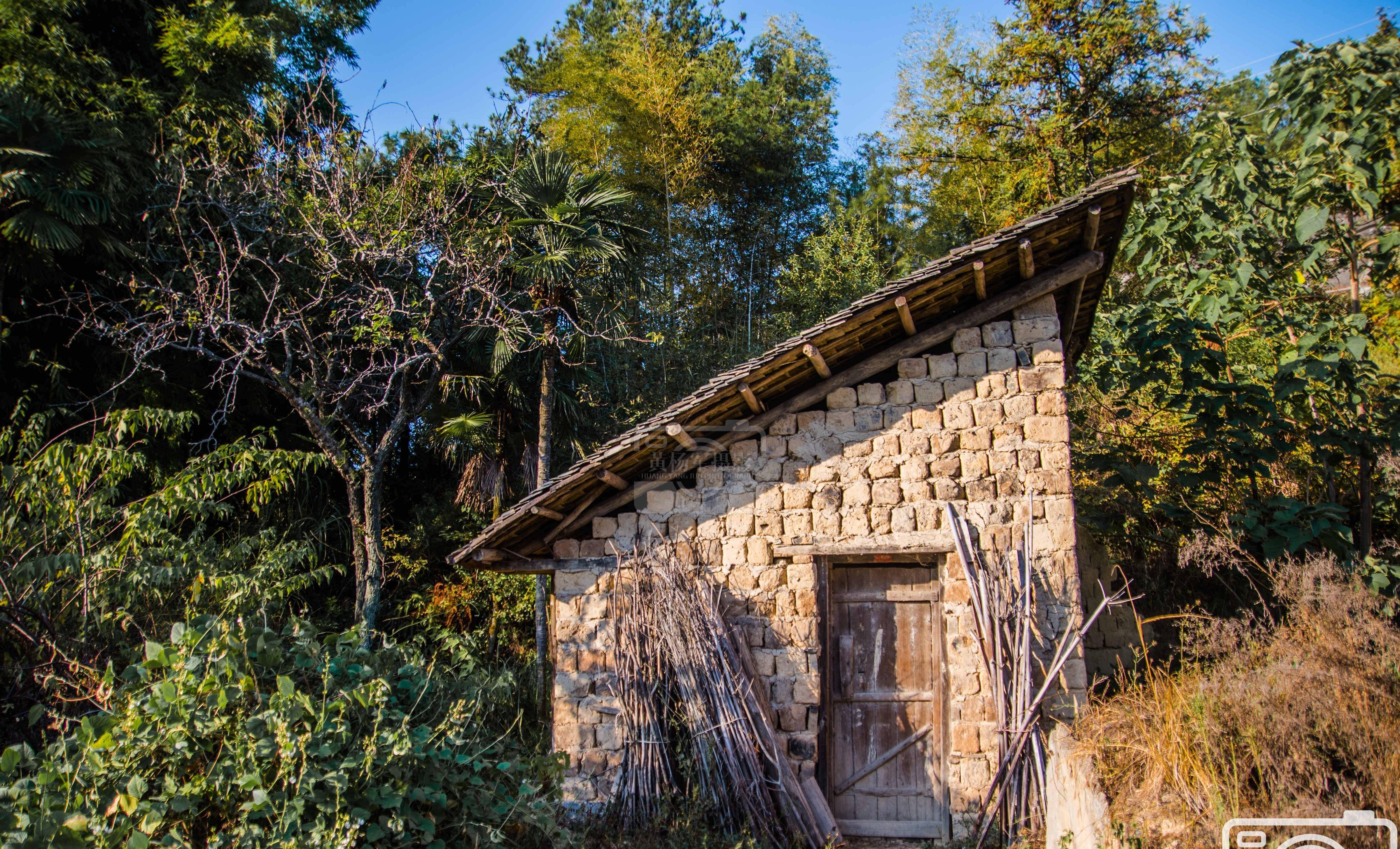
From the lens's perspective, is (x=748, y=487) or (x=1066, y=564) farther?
(x=748, y=487)

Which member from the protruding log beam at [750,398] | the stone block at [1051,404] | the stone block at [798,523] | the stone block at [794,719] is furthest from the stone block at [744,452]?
the stone block at [1051,404]

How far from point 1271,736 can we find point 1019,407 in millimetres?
2503

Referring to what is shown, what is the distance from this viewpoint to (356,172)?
902 cm

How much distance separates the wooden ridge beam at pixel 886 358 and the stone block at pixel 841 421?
0.15 m

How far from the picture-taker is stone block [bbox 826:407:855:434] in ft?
19.4

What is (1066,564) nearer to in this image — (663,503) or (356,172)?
(663,503)

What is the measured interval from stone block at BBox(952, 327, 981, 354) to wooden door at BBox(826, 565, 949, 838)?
5.05ft

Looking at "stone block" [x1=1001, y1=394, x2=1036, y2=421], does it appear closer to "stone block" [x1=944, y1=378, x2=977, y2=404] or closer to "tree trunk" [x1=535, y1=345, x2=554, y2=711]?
"stone block" [x1=944, y1=378, x2=977, y2=404]

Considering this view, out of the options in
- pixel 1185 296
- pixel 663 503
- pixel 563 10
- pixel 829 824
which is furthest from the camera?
pixel 563 10

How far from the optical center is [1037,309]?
577cm

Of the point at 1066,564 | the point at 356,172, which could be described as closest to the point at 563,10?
the point at 356,172

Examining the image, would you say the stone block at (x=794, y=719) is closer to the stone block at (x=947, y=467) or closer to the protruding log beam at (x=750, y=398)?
the stone block at (x=947, y=467)

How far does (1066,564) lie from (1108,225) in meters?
2.33

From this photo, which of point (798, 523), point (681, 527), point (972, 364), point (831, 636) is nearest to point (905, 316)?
point (972, 364)
